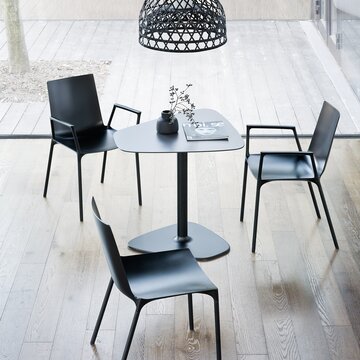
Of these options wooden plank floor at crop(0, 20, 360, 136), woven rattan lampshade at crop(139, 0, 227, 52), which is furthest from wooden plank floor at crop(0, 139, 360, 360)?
woven rattan lampshade at crop(139, 0, 227, 52)

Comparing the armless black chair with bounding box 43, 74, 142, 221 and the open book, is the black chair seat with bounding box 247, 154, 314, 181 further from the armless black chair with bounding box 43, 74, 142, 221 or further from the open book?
the armless black chair with bounding box 43, 74, 142, 221

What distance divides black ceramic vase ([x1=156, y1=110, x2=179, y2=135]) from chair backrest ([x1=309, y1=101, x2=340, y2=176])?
856mm

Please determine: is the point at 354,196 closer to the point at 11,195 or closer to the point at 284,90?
the point at 284,90

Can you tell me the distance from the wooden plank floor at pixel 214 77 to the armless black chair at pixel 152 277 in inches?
107

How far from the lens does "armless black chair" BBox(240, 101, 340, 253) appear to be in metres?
4.69

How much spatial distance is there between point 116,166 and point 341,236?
1.79 m

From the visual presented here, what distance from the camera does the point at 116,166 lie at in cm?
599

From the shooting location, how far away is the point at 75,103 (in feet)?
18.1

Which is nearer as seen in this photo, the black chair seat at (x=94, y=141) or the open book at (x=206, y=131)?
the open book at (x=206, y=131)

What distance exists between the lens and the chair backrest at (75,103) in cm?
543

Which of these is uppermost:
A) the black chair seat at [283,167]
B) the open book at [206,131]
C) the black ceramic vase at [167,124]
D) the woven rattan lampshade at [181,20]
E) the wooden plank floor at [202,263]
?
the woven rattan lampshade at [181,20]

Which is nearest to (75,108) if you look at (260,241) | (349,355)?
(260,241)

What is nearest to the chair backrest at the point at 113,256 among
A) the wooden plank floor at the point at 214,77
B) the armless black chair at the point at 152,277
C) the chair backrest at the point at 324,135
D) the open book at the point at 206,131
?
the armless black chair at the point at 152,277

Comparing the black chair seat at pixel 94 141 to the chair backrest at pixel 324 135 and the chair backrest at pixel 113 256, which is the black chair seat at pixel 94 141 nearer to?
the chair backrest at pixel 324 135
